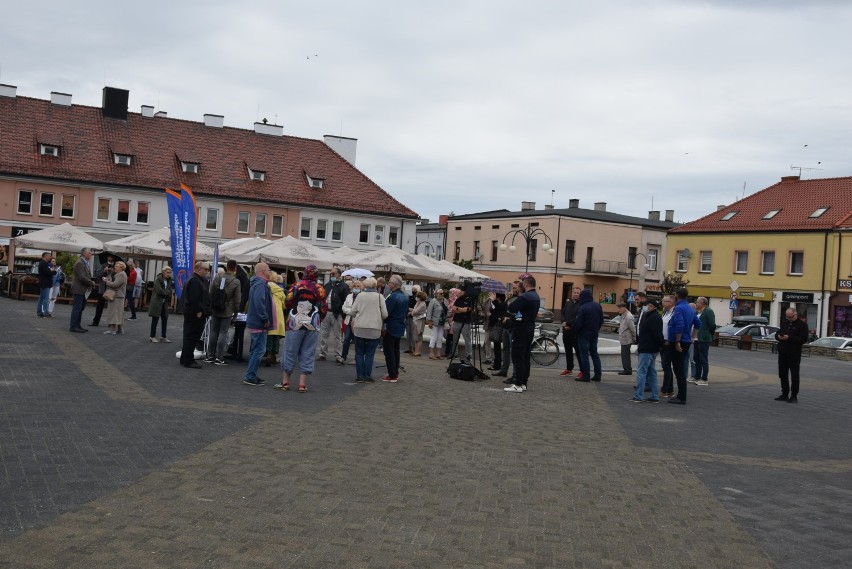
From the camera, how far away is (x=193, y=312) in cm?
1540

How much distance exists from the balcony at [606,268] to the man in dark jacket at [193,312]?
60.9 m

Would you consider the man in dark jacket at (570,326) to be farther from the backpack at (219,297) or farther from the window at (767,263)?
the window at (767,263)

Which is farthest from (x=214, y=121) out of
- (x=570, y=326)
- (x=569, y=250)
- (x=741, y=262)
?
(x=570, y=326)

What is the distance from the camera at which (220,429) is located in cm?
982

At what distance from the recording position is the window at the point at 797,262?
55094 millimetres

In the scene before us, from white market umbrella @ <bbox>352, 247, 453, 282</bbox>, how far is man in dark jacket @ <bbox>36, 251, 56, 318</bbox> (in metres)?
8.44

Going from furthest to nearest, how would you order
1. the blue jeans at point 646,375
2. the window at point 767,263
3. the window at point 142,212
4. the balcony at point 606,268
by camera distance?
the balcony at point 606,268 → the window at point 767,263 → the window at point 142,212 → the blue jeans at point 646,375

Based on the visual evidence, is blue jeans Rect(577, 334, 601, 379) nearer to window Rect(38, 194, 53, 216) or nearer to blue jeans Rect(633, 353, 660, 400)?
blue jeans Rect(633, 353, 660, 400)

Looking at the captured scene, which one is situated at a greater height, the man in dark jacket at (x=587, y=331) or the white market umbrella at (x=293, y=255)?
the white market umbrella at (x=293, y=255)

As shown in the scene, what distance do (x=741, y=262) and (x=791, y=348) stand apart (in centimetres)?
4483

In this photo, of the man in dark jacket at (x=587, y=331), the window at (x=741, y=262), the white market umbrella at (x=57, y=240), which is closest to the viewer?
the man in dark jacket at (x=587, y=331)

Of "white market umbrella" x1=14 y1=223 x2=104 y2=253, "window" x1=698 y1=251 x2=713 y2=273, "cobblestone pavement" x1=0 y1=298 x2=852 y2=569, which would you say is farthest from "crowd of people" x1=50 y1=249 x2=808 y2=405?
"window" x1=698 y1=251 x2=713 y2=273

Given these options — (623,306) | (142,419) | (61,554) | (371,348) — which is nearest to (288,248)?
(623,306)

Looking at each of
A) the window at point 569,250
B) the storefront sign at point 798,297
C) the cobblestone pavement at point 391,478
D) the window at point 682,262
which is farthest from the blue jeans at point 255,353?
the window at point 569,250
